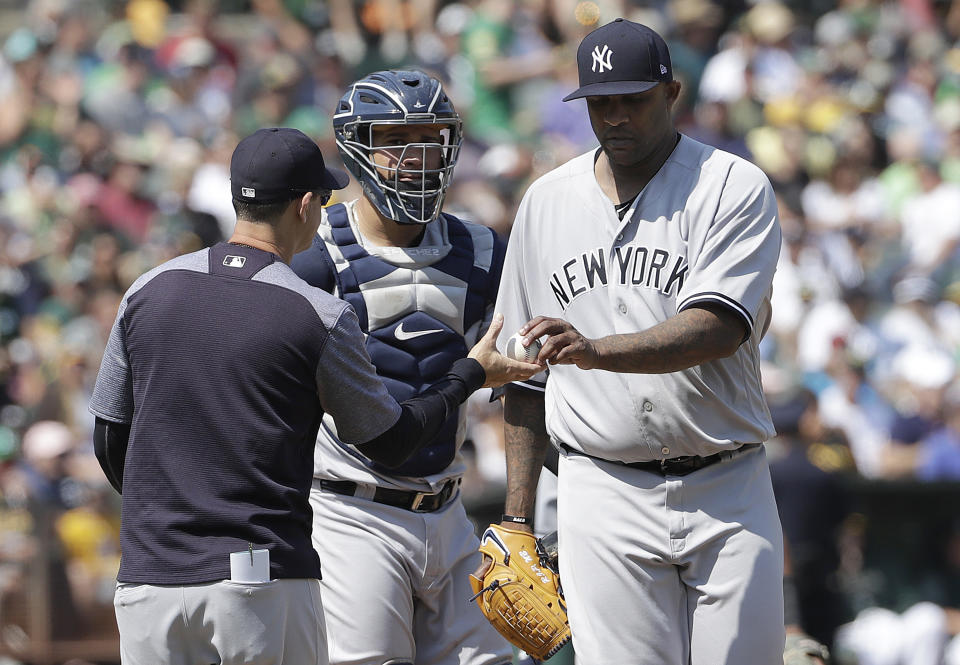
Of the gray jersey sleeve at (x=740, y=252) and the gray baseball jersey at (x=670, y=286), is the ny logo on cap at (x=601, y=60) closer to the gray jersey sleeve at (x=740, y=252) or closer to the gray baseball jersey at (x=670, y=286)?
the gray baseball jersey at (x=670, y=286)

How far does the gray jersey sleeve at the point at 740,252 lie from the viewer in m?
4.16

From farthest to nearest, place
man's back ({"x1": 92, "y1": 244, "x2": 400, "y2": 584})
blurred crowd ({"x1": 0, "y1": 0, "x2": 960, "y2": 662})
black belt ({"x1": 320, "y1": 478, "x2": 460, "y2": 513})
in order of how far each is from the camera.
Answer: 1. blurred crowd ({"x1": 0, "y1": 0, "x2": 960, "y2": 662})
2. black belt ({"x1": 320, "y1": 478, "x2": 460, "y2": 513})
3. man's back ({"x1": 92, "y1": 244, "x2": 400, "y2": 584})

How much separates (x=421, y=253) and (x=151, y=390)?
138 cm

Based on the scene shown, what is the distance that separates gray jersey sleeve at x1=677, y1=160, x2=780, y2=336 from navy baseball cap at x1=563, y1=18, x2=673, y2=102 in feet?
1.23

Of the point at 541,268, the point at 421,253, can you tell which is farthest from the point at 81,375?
the point at 541,268

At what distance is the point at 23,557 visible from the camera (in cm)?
824

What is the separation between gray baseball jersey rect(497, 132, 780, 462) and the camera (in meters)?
4.24

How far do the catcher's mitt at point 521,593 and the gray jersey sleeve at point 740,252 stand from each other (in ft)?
→ 3.22

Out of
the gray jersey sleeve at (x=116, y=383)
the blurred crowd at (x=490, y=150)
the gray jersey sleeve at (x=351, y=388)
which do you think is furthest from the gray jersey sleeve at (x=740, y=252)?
the blurred crowd at (x=490, y=150)

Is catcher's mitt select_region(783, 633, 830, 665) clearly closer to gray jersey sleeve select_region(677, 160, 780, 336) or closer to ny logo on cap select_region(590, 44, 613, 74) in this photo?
gray jersey sleeve select_region(677, 160, 780, 336)

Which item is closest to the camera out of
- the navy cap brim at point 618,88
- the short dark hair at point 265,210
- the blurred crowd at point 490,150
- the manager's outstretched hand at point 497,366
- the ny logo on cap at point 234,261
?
the ny logo on cap at point 234,261

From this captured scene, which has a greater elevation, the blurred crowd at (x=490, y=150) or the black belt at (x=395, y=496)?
the blurred crowd at (x=490, y=150)

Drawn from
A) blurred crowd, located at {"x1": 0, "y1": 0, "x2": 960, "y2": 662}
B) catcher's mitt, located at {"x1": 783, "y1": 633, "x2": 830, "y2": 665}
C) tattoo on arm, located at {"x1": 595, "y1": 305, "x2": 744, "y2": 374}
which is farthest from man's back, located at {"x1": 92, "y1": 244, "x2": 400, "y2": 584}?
blurred crowd, located at {"x1": 0, "y1": 0, "x2": 960, "y2": 662}

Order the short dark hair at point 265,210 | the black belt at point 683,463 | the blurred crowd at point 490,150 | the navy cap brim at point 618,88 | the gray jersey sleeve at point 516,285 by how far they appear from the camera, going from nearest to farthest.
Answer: the short dark hair at point 265,210
the navy cap brim at point 618,88
the black belt at point 683,463
the gray jersey sleeve at point 516,285
the blurred crowd at point 490,150
